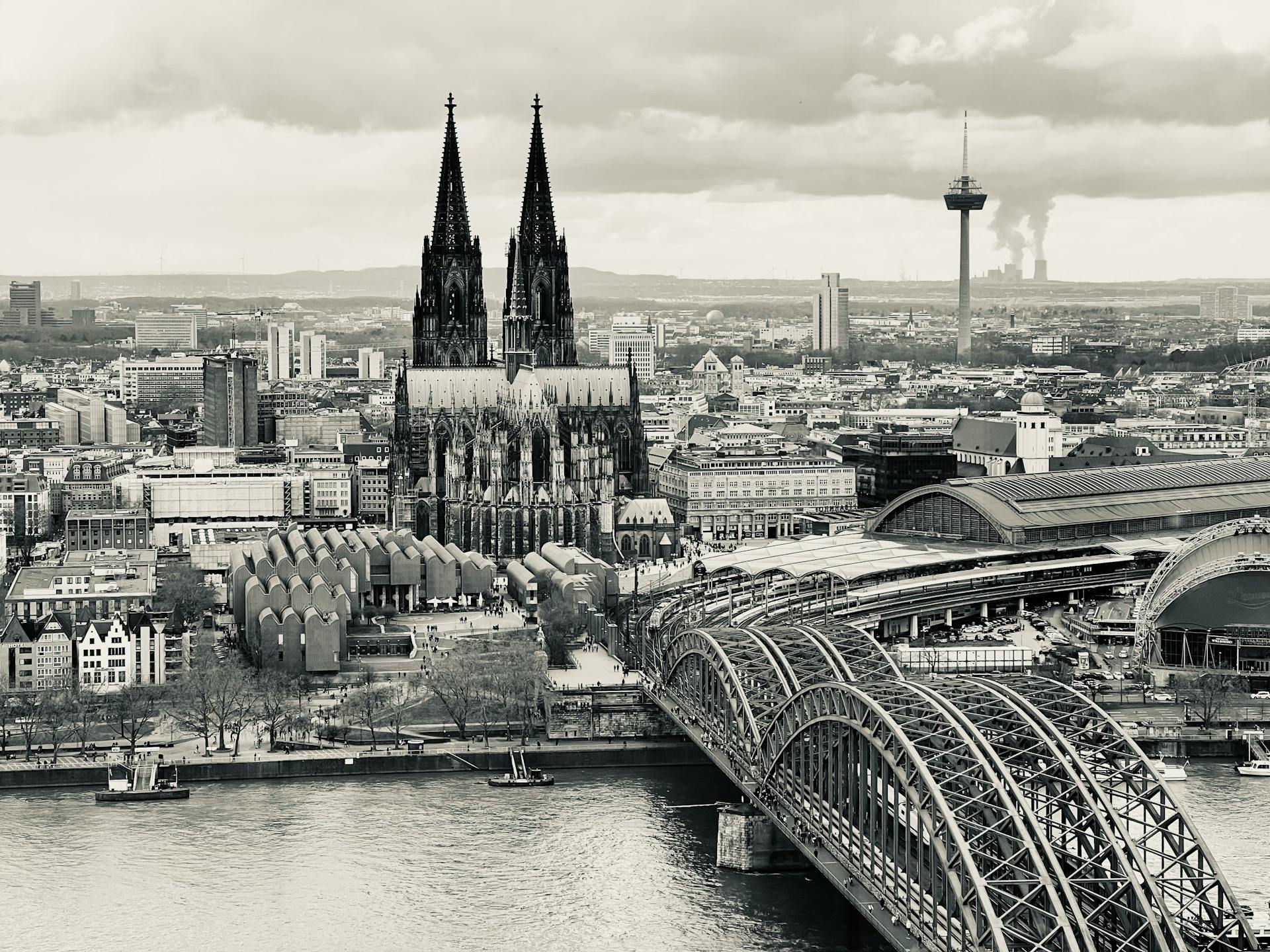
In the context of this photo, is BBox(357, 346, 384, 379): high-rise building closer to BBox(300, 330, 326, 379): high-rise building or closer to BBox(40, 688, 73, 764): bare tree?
BBox(300, 330, 326, 379): high-rise building

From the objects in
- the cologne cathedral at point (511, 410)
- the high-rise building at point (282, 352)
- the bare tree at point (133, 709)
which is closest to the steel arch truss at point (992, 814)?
the bare tree at point (133, 709)

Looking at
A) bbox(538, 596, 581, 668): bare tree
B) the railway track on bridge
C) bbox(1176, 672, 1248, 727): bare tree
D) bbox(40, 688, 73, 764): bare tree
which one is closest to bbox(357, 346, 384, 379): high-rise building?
bbox(538, 596, 581, 668): bare tree

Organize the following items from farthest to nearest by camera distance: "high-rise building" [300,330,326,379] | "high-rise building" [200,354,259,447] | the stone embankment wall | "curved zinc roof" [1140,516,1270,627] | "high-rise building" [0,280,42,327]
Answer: "high-rise building" [0,280,42,327]
"high-rise building" [300,330,326,379]
"high-rise building" [200,354,259,447]
"curved zinc roof" [1140,516,1270,627]
the stone embankment wall

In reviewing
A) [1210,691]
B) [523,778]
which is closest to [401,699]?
[523,778]

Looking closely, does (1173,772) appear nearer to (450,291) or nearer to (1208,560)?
(1208,560)

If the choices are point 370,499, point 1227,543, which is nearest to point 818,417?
point 370,499

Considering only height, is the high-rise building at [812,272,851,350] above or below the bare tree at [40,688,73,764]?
above

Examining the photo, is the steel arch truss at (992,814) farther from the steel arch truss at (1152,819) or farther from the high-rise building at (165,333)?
the high-rise building at (165,333)
